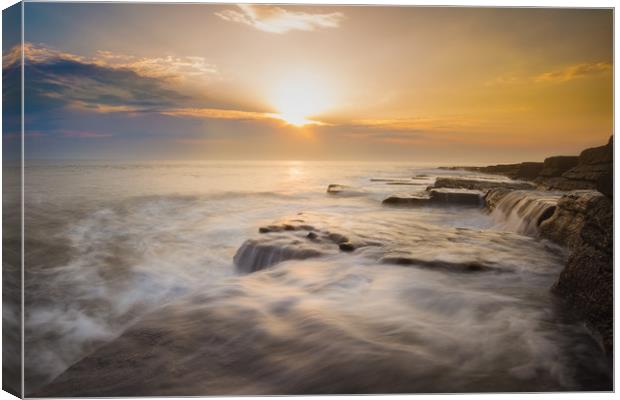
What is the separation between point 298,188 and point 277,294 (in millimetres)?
1901

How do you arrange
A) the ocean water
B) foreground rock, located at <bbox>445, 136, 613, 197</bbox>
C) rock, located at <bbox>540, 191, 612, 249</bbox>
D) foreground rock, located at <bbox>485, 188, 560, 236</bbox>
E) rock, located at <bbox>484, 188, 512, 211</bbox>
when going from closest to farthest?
1. the ocean water
2. foreground rock, located at <bbox>445, 136, 613, 197</bbox>
3. rock, located at <bbox>540, 191, 612, 249</bbox>
4. foreground rock, located at <bbox>485, 188, 560, 236</bbox>
5. rock, located at <bbox>484, 188, 512, 211</bbox>

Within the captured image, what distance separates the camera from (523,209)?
678 centimetres

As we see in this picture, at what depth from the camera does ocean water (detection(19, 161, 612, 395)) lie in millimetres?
2678

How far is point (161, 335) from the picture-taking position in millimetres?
2832

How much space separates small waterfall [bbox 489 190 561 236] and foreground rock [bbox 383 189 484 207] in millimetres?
521

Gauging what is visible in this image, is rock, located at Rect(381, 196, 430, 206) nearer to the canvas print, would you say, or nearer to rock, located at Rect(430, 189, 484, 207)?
rock, located at Rect(430, 189, 484, 207)

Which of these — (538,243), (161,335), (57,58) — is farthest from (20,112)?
(538,243)

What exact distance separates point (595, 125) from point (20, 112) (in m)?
4.22

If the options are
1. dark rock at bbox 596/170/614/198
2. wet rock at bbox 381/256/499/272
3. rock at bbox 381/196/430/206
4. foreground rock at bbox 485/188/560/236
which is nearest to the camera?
dark rock at bbox 596/170/614/198

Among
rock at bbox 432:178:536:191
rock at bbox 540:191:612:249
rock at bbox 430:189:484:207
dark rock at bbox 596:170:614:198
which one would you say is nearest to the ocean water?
rock at bbox 540:191:612:249

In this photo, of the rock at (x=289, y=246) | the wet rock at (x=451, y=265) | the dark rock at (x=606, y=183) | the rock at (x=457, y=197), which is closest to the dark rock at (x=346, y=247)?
the rock at (x=289, y=246)

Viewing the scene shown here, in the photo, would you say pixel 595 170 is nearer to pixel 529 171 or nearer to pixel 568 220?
pixel 568 220

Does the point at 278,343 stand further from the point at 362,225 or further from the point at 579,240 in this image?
the point at 362,225

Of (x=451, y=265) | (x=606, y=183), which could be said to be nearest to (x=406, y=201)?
(x=451, y=265)
